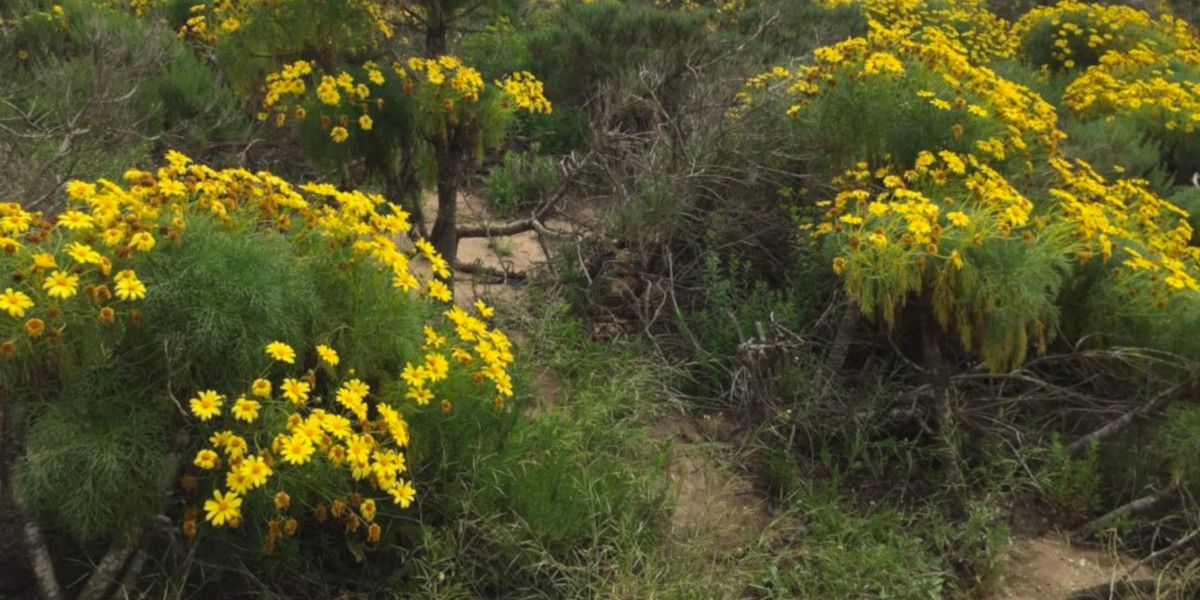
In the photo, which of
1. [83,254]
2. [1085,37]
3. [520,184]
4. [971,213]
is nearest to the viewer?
[83,254]

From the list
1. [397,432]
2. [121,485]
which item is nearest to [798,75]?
[397,432]

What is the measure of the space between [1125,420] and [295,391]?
326cm

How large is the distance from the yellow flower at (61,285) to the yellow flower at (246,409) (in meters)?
0.45

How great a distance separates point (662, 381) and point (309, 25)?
2.29m

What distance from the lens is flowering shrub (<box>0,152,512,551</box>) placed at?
2.34m

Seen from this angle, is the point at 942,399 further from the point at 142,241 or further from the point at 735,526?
the point at 142,241

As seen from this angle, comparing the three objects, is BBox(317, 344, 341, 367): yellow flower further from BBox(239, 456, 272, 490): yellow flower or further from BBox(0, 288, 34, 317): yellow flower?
BBox(0, 288, 34, 317): yellow flower

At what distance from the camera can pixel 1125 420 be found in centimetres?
391

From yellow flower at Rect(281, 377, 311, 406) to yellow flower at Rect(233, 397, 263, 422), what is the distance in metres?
0.09

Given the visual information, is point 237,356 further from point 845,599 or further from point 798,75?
point 798,75

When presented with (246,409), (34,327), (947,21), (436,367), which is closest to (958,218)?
(436,367)

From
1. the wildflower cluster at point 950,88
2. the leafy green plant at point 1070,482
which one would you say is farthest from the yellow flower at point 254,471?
the wildflower cluster at point 950,88

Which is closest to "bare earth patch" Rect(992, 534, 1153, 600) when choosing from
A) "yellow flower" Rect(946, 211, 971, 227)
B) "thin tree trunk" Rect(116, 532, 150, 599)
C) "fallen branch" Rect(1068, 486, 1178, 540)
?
"fallen branch" Rect(1068, 486, 1178, 540)

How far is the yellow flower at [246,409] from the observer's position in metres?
2.34
